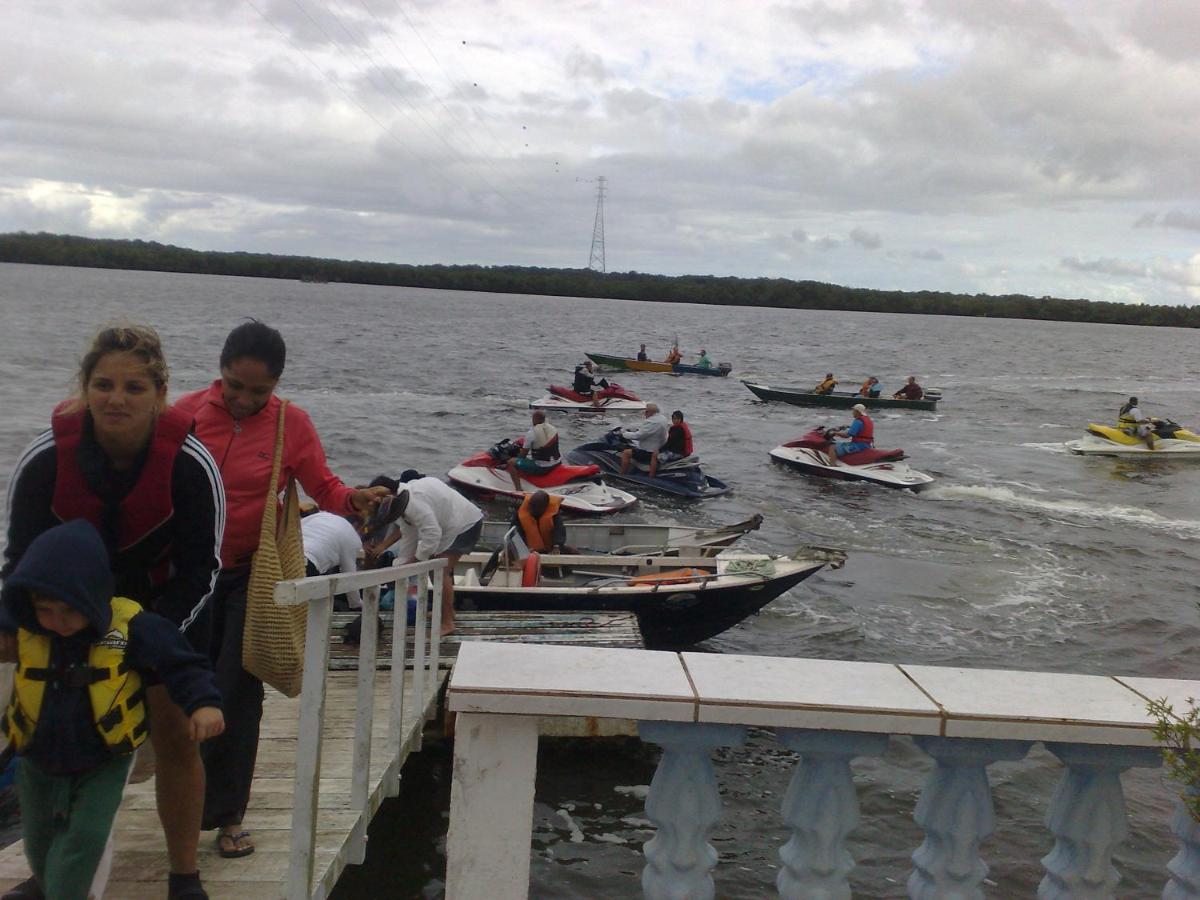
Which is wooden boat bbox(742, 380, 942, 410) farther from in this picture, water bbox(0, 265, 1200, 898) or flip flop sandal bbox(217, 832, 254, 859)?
flip flop sandal bbox(217, 832, 254, 859)

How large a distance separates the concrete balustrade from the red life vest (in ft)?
3.31

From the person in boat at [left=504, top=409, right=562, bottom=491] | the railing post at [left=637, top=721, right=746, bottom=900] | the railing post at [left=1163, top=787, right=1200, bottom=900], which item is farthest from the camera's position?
the person in boat at [left=504, top=409, right=562, bottom=491]

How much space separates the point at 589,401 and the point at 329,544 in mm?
24876

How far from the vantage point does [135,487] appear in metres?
2.86

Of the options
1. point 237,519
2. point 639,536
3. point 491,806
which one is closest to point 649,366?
point 639,536

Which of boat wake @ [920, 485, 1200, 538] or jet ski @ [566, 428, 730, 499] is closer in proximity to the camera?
jet ski @ [566, 428, 730, 499]

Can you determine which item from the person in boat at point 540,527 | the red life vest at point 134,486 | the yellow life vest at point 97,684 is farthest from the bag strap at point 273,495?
the person in boat at point 540,527

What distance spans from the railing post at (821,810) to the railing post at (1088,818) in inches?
18.4

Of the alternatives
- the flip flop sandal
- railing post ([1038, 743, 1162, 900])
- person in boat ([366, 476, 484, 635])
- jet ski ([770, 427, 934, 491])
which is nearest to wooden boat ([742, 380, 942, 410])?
jet ski ([770, 427, 934, 491])

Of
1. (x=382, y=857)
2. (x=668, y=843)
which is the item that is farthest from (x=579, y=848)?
(x=668, y=843)

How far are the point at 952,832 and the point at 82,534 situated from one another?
2237mm

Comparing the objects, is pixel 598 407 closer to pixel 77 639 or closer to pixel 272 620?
pixel 272 620

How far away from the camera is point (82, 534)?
106 inches

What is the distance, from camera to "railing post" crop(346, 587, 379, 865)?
4.00 metres
